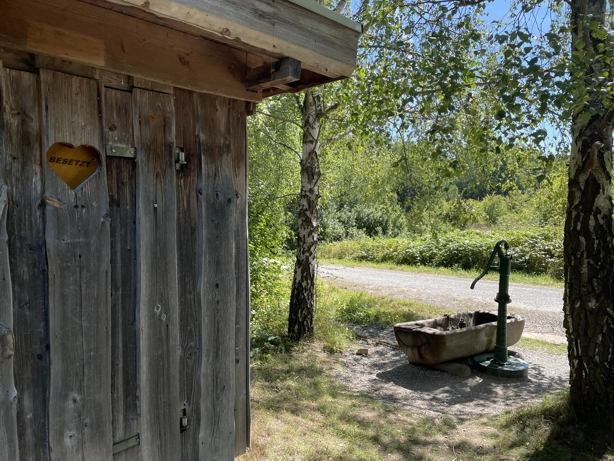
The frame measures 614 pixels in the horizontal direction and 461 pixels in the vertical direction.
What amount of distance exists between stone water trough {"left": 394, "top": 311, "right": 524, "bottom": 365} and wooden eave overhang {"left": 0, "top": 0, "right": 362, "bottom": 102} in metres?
3.77

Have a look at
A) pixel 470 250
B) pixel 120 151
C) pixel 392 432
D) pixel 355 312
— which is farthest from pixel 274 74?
pixel 470 250

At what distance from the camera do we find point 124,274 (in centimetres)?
217

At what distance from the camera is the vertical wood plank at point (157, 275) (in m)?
2.23

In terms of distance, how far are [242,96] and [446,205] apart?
379 cm

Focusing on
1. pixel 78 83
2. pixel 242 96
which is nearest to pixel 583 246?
pixel 242 96

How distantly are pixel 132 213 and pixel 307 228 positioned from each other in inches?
175

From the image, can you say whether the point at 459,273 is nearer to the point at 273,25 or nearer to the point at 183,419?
the point at 183,419

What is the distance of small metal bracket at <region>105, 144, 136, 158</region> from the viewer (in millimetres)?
2092

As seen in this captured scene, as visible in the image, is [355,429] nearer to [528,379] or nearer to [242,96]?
[528,379]

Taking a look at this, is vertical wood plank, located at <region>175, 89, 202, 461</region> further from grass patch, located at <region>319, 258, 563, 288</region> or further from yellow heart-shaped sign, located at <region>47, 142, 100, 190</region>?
grass patch, located at <region>319, 258, 563, 288</region>

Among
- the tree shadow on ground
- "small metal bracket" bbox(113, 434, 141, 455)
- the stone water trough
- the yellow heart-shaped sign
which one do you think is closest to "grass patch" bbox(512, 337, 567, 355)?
the stone water trough

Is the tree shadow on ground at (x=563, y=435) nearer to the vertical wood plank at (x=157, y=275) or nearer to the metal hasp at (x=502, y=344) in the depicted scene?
the metal hasp at (x=502, y=344)

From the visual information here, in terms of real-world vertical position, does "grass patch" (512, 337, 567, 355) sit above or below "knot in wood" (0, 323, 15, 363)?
below

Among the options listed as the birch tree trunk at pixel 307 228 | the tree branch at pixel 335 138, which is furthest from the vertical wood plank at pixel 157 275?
the tree branch at pixel 335 138
